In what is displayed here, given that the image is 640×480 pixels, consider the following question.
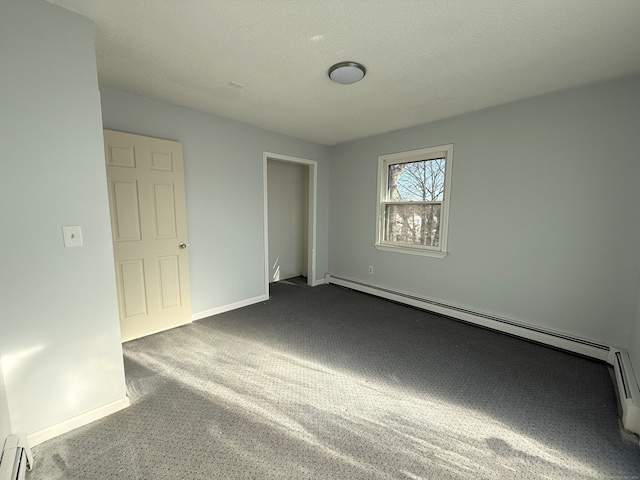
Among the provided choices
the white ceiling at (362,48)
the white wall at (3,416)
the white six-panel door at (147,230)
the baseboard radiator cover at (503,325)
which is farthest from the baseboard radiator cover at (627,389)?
the white six-panel door at (147,230)

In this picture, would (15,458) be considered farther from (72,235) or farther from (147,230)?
(147,230)

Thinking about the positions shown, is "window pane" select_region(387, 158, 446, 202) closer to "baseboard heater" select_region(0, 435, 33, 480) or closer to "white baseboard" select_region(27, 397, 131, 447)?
"white baseboard" select_region(27, 397, 131, 447)

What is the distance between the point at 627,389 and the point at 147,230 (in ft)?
13.1

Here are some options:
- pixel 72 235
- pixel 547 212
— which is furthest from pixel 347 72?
pixel 547 212

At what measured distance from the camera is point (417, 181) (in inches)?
139

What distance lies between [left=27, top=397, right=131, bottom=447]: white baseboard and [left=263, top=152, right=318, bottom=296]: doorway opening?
289 centimetres

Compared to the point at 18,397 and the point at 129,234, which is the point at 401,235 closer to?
the point at 129,234

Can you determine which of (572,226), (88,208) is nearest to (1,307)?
(88,208)

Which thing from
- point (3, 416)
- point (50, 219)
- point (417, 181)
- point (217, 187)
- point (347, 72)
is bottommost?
point (3, 416)

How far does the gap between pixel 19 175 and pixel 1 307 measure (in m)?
0.68

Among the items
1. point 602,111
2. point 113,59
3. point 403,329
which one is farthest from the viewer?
point 403,329

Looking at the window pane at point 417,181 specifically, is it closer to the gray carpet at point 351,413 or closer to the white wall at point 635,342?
the gray carpet at point 351,413

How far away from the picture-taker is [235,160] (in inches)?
129

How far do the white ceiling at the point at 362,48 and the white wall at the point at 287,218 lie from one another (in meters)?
1.99
